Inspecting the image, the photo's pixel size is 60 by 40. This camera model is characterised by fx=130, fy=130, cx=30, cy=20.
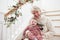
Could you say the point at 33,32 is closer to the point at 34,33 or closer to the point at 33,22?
the point at 34,33

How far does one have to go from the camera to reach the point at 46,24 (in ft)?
7.34

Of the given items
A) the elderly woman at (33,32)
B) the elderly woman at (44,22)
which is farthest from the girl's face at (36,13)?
the elderly woman at (33,32)

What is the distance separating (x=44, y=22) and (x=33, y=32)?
0.85ft

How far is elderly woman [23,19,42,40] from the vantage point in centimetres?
223

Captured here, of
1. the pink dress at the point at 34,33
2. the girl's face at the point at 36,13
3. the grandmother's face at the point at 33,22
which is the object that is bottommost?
the pink dress at the point at 34,33

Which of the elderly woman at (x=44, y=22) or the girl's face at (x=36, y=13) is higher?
the girl's face at (x=36, y=13)

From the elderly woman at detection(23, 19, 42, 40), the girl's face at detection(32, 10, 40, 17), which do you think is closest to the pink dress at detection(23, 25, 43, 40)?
the elderly woman at detection(23, 19, 42, 40)

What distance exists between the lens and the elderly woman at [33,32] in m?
2.23

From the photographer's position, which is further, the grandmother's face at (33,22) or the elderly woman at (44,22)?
the grandmother's face at (33,22)

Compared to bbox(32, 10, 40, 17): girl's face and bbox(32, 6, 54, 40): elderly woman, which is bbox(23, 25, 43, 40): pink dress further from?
bbox(32, 10, 40, 17): girl's face

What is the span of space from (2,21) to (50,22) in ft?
3.57

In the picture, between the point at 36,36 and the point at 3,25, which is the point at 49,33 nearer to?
the point at 36,36

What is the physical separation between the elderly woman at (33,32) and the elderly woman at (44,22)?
7 cm

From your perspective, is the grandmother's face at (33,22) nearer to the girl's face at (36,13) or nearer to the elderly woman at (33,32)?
the elderly woman at (33,32)
